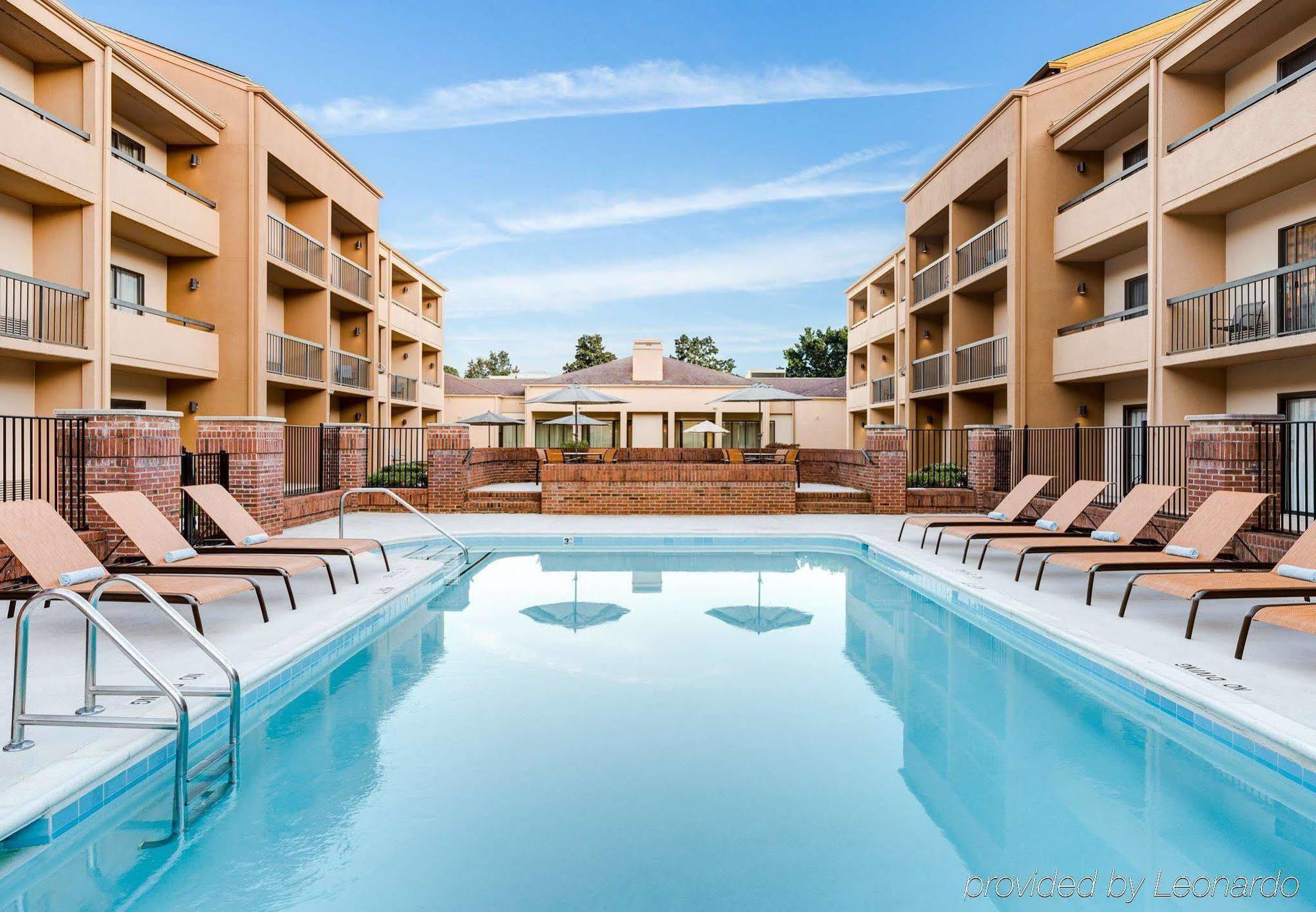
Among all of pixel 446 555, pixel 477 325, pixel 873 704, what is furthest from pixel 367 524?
pixel 477 325

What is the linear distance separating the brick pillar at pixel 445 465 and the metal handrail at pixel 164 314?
6.23m

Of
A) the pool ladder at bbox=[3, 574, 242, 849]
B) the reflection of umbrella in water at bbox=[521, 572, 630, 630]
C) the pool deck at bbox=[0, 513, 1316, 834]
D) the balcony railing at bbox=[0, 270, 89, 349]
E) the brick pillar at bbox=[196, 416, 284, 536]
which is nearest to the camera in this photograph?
the pool ladder at bbox=[3, 574, 242, 849]

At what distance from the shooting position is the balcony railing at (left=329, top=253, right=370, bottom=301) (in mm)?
22906

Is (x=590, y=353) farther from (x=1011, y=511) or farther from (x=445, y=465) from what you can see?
(x=1011, y=511)

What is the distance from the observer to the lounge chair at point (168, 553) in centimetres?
648

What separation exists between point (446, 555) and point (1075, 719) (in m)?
8.01

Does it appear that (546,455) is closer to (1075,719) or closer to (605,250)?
(1075,719)

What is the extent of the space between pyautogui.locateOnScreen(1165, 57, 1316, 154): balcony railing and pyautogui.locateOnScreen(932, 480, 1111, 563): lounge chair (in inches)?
266

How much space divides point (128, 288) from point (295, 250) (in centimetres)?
468

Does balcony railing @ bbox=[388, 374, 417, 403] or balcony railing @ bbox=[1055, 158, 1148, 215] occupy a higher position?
balcony railing @ bbox=[1055, 158, 1148, 215]

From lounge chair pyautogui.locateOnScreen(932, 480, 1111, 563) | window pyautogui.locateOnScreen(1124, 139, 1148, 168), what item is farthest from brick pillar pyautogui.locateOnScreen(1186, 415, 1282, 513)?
window pyautogui.locateOnScreen(1124, 139, 1148, 168)

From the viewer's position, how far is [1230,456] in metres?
9.03

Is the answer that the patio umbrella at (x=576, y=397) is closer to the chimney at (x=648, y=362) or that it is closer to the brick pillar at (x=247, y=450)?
the brick pillar at (x=247, y=450)
